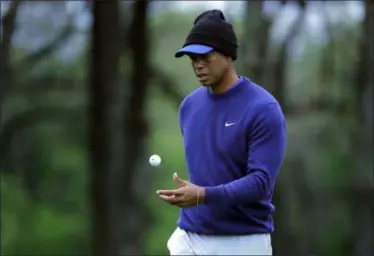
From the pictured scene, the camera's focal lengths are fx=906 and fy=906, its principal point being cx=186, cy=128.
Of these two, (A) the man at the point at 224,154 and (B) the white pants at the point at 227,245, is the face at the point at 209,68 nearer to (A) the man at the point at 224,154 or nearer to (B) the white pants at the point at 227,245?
(A) the man at the point at 224,154

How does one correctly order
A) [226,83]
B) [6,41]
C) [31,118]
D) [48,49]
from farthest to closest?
[31,118], [48,49], [6,41], [226,83]

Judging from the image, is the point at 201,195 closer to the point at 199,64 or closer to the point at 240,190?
the point at 240,190

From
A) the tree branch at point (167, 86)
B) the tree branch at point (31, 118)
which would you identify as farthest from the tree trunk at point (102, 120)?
the tree branch at point (31, 118)

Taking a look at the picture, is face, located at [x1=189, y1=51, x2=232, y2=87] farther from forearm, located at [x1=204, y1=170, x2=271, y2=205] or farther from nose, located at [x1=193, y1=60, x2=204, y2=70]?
forearm, located at [x1=204, y1=170, x2=271, y2=205]

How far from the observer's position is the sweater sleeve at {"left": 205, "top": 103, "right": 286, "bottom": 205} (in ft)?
10.2

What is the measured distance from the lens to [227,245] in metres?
3.28

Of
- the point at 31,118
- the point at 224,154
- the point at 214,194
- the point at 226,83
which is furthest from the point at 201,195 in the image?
the point at 31,118

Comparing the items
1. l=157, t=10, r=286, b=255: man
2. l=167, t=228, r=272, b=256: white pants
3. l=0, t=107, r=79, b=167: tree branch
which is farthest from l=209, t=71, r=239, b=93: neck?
l=0, t=107, r=79, b=167: tree branch

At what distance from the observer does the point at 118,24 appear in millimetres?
12266

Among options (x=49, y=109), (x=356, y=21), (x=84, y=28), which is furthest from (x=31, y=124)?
(x=356, y=21)

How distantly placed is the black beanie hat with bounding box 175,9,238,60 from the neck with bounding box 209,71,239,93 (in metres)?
0.07

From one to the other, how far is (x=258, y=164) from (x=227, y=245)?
35cm

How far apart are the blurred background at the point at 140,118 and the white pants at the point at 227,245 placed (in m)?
8.08

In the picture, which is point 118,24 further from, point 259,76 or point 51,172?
point 51,172
